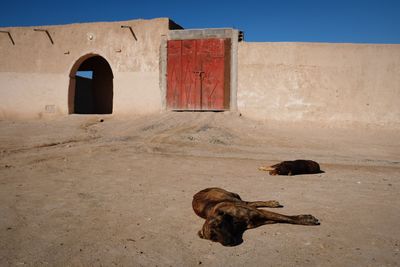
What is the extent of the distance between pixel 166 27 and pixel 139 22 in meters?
1.04

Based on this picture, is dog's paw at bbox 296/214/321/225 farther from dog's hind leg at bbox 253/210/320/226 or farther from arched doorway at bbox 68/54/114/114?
arched doorway at bbox 68/54/114/114

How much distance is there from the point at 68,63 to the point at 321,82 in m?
9.11

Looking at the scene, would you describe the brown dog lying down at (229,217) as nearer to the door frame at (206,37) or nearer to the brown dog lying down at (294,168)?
the brown dog lying down at (294,168)

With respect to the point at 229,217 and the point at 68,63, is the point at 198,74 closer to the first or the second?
the point at 68,63

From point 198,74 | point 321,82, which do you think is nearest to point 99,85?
point 198,74

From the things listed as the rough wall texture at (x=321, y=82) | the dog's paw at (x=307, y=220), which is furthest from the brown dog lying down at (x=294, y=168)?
the rough wall texture at (x=321, y=82)

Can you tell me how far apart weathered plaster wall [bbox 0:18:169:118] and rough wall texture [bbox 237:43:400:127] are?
10.5 feet

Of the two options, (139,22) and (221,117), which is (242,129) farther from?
(139,22)

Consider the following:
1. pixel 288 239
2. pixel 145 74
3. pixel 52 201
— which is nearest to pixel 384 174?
pixel 288 239

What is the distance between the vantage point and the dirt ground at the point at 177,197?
8.41ft

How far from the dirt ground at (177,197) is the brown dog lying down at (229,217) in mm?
74

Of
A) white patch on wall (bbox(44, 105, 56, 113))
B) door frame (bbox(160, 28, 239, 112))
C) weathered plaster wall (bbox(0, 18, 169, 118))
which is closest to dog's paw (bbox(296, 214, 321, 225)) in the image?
door frame (bbox(160, 28, 239, 112))

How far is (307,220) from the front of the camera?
3115 mm

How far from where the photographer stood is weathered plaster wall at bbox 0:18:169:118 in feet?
40.7
